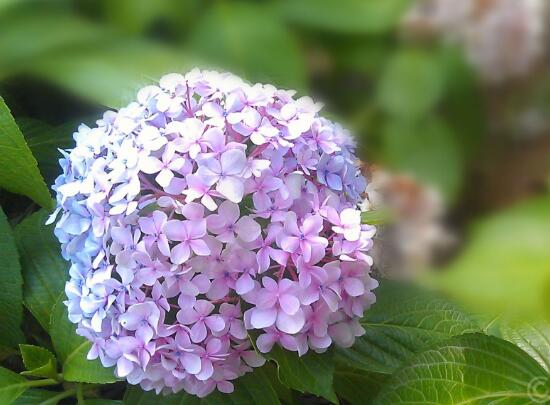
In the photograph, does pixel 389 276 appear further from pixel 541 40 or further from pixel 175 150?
pixel 541 40

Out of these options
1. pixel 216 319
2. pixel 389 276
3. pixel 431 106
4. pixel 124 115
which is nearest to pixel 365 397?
pixel 389 276

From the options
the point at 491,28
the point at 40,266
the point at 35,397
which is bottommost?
the point at 35,397

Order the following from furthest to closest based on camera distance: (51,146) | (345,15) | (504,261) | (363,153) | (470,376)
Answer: (51,146), (470,376), (363,153), (345,15), (504,261)

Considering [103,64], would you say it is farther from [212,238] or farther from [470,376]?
[470,376]

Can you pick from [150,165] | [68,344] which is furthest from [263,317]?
[68,344]

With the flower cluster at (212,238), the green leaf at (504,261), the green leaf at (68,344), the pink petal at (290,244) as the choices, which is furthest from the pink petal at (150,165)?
the green leaf at (504,261)

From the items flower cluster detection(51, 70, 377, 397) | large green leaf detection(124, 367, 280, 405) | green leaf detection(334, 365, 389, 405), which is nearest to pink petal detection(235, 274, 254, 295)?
flower cluster detection(51, 70, 377, 397)
